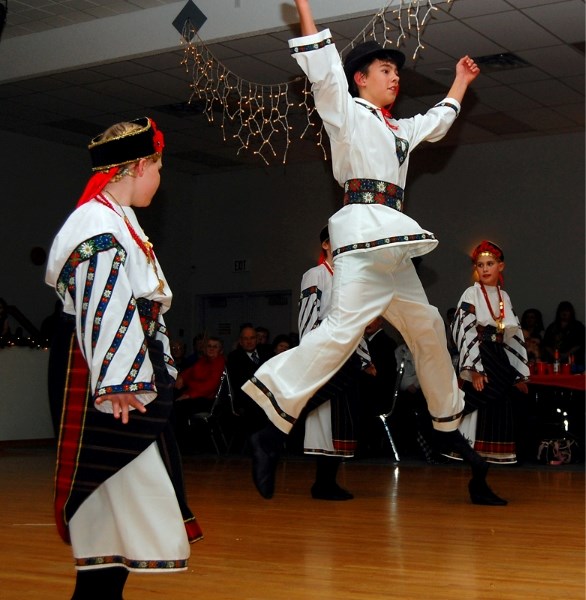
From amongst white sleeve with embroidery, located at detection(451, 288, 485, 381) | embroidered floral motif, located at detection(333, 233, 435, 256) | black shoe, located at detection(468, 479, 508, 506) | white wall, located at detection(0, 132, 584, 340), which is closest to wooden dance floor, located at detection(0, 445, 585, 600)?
black shoe, located at detection(468, 479, 508, 506)

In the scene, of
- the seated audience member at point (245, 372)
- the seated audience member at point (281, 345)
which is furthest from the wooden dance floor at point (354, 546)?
the seated audience member at point (281, 345)

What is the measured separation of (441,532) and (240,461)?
4.08 meters

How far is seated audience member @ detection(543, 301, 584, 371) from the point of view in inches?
385

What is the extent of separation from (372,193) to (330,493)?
192 cm

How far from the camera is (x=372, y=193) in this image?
3.57 meters

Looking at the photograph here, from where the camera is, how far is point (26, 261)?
38.0ft

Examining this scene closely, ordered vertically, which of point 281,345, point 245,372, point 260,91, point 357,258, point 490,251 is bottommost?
point 245,372

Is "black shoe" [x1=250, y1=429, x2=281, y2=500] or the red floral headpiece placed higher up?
the red floral headpiece

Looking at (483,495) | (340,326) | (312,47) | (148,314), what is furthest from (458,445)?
(148,314)

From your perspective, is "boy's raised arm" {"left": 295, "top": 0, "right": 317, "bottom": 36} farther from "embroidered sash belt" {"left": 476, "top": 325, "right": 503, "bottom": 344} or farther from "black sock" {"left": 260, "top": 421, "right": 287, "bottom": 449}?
"embroidered sash belt" {"left": 476, "top": 325, "right": 503, "bottom": 344}

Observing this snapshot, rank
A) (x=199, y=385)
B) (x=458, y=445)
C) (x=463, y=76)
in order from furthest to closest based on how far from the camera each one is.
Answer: (x=199, y=385), (x=458, y=445), (x=463, y=76)

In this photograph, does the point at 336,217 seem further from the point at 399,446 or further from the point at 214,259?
the point at 214,259

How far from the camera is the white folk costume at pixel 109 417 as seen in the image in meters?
2.10

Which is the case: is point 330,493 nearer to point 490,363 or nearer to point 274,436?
point 490,363
